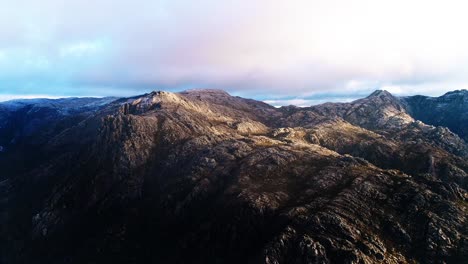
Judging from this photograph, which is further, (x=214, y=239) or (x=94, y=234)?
(x=94, y=234)

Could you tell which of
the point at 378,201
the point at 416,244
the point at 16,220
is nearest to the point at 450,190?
the point at 378,201

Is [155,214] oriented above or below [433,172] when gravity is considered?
below

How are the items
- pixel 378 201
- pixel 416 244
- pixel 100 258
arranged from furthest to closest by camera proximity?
pixel 100 258, pixel 378 201, pixel 416 244

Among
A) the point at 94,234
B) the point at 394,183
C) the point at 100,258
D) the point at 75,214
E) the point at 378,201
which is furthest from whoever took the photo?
the point at 75,214

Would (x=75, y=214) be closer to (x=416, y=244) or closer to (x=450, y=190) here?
(x=416, y=244)

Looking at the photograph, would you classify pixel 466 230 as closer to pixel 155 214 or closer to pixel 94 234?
pixel 155 214

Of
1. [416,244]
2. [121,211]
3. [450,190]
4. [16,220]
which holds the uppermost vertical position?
[450,190]

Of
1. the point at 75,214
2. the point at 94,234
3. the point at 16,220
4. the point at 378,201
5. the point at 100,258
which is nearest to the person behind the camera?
the point at 378,201

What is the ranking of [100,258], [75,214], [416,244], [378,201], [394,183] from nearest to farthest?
[416,244] < [378,201] < [394,183] < [100,258] < [75,214]

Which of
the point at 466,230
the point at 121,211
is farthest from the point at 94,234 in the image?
the point at 466,230
